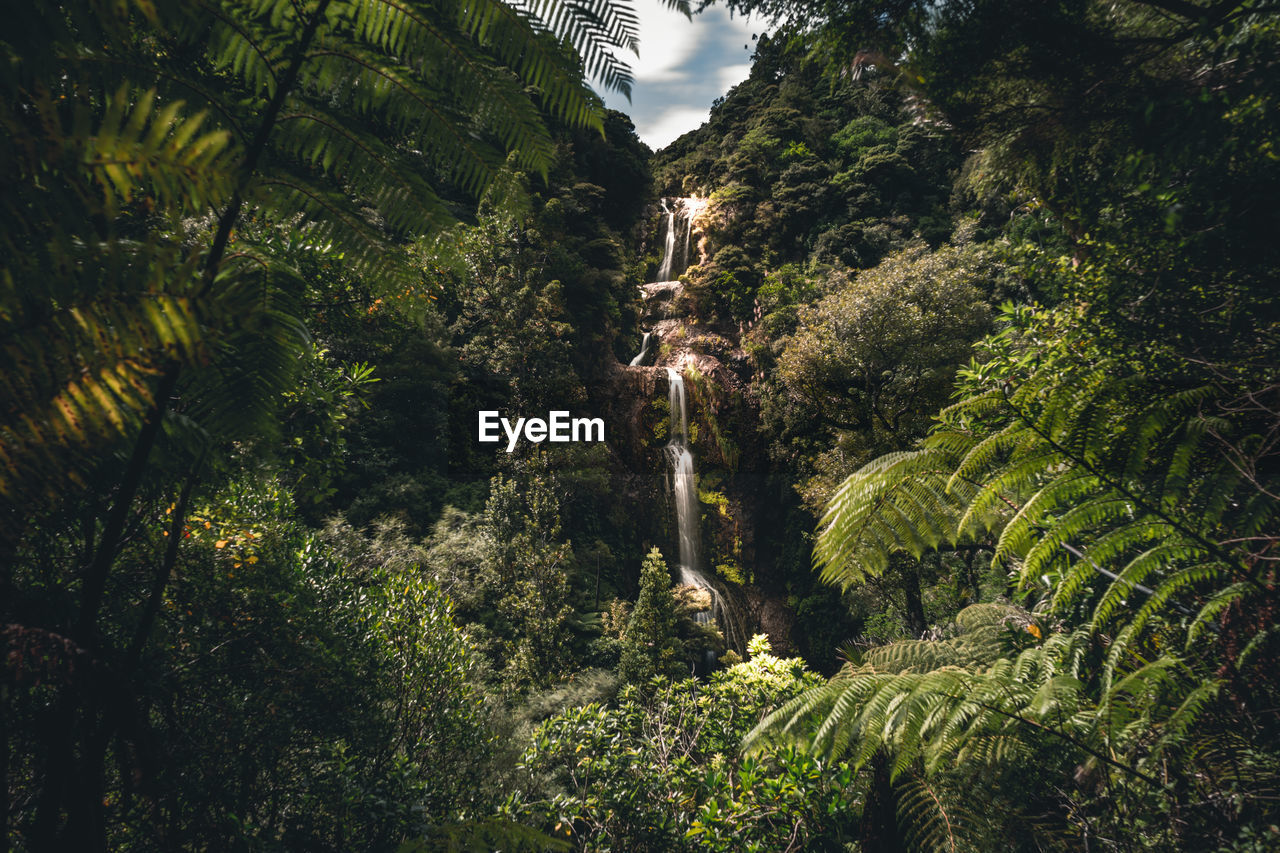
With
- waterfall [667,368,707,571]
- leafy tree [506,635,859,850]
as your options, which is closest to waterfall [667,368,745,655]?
waterfall [667,368,707,571]

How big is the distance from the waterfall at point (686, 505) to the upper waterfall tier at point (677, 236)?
620 centimetres

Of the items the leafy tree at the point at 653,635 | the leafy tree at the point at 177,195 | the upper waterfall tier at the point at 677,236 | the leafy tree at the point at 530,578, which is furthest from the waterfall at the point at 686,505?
the leafy tree at the point at 177,195

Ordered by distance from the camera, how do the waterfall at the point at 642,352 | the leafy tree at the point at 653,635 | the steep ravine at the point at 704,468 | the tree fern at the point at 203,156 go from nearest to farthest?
the tree fern at the point at 203,156 → the leafy tree at the point at 653,635 → the steep ravine at the point at 704,468 → the waterfall at the point at 642,352

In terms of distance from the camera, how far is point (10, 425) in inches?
20.1

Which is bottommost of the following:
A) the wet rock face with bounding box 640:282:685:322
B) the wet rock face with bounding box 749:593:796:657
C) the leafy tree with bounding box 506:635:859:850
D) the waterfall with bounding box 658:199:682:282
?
the wet rock face with bounding box 749:593:796:657

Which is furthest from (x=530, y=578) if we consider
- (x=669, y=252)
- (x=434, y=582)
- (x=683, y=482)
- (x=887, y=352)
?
(x=669, y=252)

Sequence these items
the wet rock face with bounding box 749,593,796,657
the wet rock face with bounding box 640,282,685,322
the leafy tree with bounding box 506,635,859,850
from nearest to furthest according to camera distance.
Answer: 1. the leafy tree with bounding box 506,635,859,850
2. the wet rock face with bounding box 749,593,796,657
3. the wet rock face with bounding box 640,282,685,322

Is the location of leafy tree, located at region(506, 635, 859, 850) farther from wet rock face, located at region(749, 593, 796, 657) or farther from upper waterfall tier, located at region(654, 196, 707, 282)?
upper waterfall tier, located at region(654, 196, 707, 282)

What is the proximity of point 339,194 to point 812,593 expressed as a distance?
1374 cm

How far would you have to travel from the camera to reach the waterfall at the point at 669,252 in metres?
20.0

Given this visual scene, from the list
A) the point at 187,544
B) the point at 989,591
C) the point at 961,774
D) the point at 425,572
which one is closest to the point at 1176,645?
the point at 961,774

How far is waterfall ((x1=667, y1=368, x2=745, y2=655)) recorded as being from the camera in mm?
13266

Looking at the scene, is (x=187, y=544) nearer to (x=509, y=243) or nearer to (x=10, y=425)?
(x=10, y=425)

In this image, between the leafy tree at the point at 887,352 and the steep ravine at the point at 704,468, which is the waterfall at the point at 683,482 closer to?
the steep ravine at the point at 704,468
